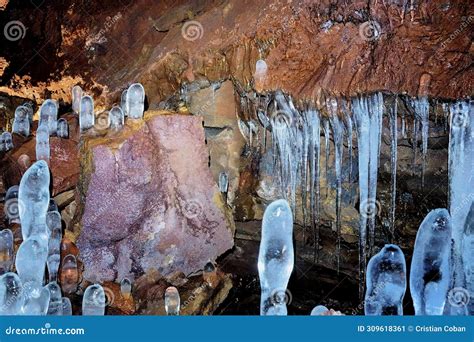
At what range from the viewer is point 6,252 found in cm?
492

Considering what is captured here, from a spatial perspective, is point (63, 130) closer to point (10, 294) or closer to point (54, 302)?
point (54, 302)

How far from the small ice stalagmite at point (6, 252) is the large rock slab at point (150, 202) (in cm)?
79

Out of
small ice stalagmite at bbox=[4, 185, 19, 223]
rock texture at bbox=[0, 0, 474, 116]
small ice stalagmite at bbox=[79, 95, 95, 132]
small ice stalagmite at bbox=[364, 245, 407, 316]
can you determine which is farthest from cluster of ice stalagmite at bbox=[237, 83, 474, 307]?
small ice stalagmite at bbox=[4, 185, 19, 223]

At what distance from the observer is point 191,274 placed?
5.89m

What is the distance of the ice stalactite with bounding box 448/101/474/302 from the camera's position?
4.83 m

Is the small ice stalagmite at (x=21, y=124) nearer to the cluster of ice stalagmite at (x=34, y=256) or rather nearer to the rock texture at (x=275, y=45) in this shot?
the rock texture at (x=275, y=45)

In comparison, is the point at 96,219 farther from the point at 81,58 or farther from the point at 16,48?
the point at 16,48

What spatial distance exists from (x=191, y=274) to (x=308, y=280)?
135 centimetres

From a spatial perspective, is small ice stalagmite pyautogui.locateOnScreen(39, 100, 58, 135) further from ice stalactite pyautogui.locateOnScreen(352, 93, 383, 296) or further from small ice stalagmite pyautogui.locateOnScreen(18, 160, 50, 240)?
ice stalactite pyautogui.locateOnScreen(352, 93, 383, 296)

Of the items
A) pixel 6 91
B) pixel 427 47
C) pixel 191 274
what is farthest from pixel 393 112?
pixel 6 91

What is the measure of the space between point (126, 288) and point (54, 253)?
0.81 metres

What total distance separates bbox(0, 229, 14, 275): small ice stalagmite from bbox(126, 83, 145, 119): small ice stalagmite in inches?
69.7

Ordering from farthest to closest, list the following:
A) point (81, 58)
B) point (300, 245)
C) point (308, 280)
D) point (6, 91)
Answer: point (6, 91) → point (81, 58) → point (300, 245) → point (308, 280)

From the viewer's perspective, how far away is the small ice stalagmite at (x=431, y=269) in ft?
11.7
